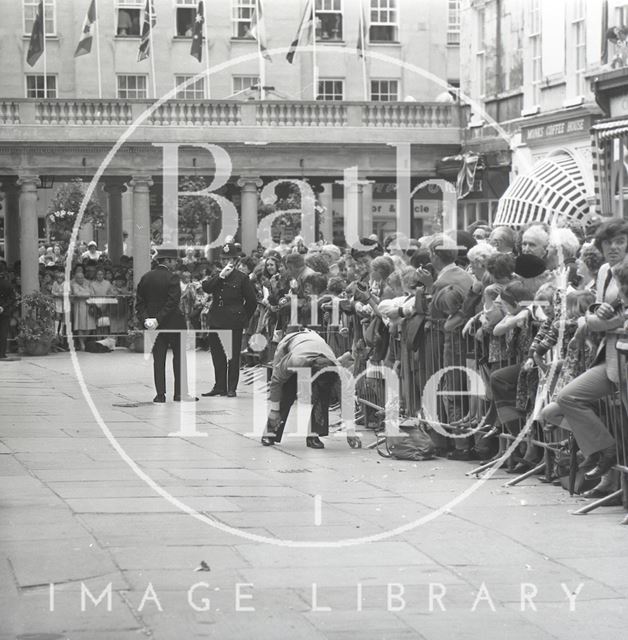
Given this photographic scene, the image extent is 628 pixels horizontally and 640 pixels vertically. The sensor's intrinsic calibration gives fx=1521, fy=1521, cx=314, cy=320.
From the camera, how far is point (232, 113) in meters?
36.1

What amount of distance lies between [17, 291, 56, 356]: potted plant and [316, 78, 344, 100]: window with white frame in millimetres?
28703

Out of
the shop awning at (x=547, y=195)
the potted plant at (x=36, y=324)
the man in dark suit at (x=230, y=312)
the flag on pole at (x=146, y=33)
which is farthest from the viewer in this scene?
the flag on pole at (x=146, y=33)

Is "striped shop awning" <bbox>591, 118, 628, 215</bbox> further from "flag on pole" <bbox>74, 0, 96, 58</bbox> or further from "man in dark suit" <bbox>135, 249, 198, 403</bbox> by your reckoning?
"flag on pole" <bbox>74, 0, 96, 58</bbox>

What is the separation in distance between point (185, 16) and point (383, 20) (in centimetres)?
746

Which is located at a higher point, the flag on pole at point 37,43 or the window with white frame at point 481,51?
the flag on pole at point 37,43

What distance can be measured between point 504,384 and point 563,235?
5.29 ft

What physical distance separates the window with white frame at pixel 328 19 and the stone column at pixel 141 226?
21.5m

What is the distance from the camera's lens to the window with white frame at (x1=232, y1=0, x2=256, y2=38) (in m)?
56.0

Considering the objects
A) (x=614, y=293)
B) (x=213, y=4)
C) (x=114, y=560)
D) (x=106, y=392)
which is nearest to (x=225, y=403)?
(x=106, y=392)

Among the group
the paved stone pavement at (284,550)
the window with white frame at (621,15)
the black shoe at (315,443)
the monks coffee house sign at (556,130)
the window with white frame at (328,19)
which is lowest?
the black shoe at (315,443)

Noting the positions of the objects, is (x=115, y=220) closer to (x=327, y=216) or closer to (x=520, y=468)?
(x=327, y=216)

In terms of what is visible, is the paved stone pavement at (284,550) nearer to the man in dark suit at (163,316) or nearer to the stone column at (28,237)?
the man in dark suit at (163,316)

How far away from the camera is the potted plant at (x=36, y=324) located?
99.1 ft

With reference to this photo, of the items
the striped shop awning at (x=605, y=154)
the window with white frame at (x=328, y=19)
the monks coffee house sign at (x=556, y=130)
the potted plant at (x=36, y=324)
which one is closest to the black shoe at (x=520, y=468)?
the striped shop awning at (x=605, y=154)
